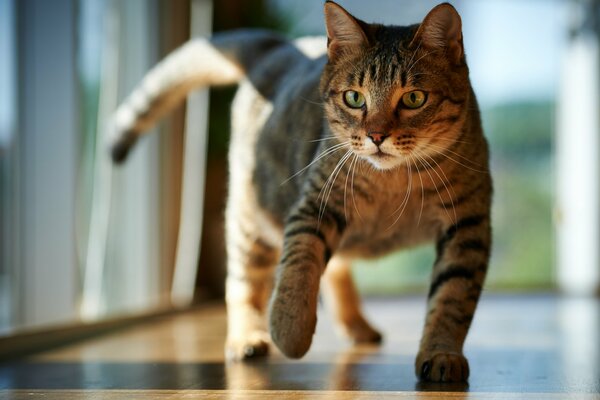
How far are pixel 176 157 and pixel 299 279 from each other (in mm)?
2970

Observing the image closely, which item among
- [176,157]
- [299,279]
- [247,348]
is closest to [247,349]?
[247,348]

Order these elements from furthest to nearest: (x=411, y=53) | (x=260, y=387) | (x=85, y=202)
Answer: (x=85, y=202) → (x=411, y=53) → (x=260, y=387)

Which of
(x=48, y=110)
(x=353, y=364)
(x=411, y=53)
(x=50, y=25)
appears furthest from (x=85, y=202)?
(x=411, y=53)

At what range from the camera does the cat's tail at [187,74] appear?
2.92 metres

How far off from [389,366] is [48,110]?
1758 mm

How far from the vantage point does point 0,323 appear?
2.99 metres

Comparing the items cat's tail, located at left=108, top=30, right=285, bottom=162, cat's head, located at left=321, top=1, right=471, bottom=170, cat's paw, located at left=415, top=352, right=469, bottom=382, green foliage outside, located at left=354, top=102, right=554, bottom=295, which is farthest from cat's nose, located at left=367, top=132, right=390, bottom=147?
green foliage outside, located at left=354, top=102, right=554, bottom=295

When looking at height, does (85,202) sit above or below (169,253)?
above

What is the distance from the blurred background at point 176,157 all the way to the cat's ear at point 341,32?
359mm

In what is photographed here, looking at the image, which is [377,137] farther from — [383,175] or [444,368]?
[444,368]

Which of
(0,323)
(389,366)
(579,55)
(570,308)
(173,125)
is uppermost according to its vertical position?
(579,55)

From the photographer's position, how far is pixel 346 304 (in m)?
2.93

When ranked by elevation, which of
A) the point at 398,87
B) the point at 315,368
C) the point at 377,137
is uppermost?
the point at 398,87

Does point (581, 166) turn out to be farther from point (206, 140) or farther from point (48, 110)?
point (48, 110)
